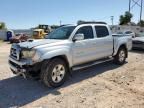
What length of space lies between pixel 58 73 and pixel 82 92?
3.09 feet

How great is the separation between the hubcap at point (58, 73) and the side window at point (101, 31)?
7.61 feet

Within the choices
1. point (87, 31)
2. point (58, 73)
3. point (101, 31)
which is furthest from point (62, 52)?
point (101, 31)

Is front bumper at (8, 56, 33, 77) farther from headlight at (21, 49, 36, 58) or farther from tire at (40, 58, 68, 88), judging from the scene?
tire at (40, 58, 68, 88)

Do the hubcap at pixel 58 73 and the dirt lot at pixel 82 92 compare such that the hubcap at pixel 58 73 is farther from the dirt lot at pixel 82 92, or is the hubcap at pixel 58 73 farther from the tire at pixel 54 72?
the dirt lot at pixel 82 92

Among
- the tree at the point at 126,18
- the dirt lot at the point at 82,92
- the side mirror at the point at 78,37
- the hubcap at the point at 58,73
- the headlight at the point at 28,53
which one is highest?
the tree at the point at 126,18

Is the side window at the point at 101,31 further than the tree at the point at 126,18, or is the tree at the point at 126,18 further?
the tree at the point at 126,18

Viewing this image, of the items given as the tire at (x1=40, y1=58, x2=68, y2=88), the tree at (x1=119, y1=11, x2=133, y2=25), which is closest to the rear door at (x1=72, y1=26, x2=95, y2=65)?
the tire at (x1=40, y1=58, x2=68, y2=88)

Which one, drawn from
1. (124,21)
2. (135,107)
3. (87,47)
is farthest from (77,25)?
(124,21)

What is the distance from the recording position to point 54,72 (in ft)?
20.6

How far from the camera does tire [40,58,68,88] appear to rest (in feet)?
19.7

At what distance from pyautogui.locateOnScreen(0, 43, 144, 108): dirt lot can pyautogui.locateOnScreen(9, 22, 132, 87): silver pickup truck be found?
464 mm

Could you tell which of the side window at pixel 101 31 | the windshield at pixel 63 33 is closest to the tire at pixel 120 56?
the side window at pixel 101 31

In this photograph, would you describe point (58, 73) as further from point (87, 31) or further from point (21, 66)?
point (87, 31)

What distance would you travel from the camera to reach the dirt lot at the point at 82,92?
521 centimetres
